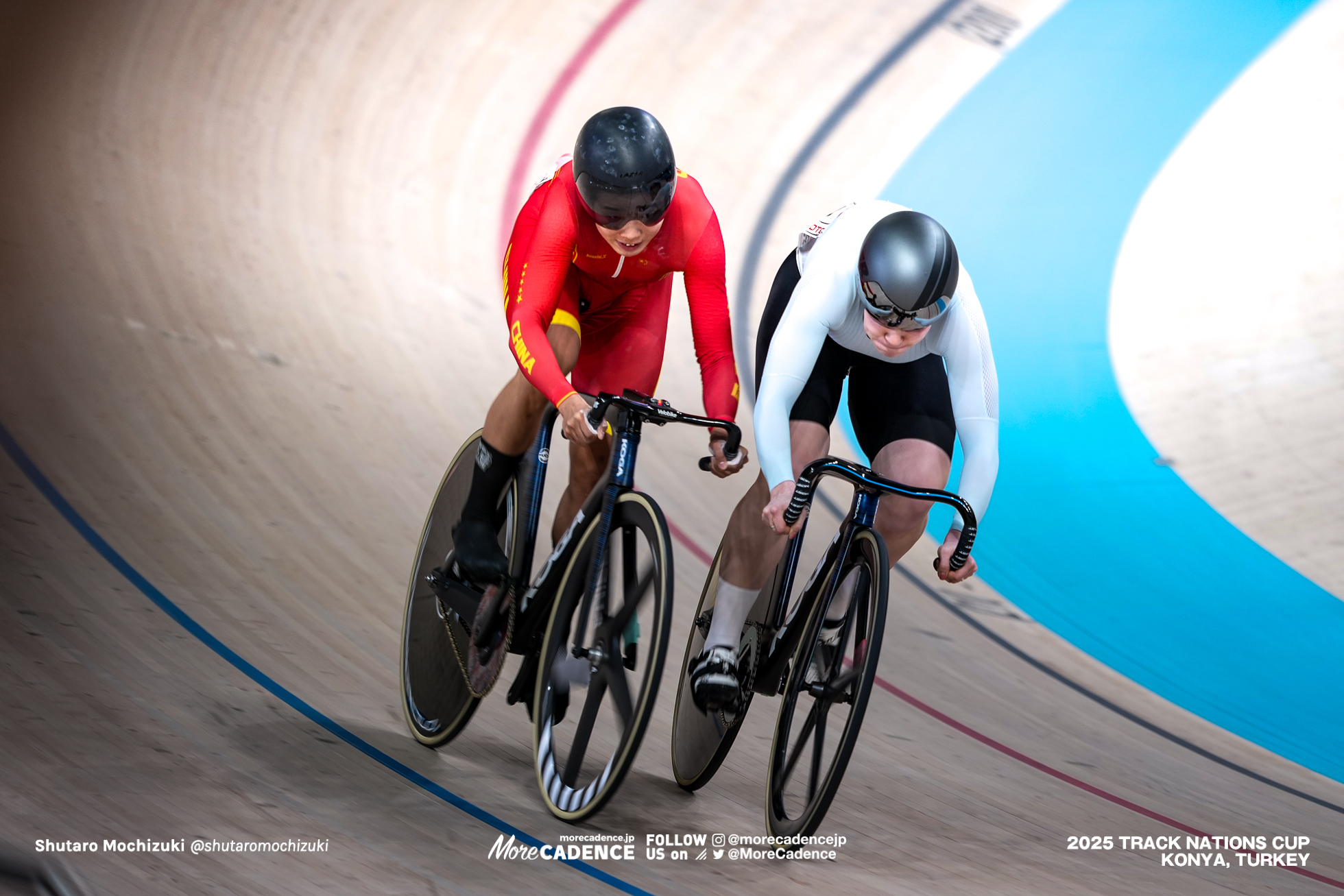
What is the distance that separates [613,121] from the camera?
2.16 m

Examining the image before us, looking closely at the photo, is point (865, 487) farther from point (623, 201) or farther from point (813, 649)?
Result: point (623, 201)

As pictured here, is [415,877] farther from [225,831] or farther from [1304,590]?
[1304,590]

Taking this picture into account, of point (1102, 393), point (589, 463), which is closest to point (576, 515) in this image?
point (589, 463)

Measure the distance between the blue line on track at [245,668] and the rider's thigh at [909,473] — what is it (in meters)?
0.85

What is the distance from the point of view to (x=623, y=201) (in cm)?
215

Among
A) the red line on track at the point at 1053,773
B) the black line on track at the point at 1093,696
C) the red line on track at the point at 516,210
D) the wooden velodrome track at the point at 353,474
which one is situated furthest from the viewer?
the black line on track at the point at 1093,696

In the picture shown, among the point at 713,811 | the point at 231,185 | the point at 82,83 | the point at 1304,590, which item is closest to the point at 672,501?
the point at 713,811

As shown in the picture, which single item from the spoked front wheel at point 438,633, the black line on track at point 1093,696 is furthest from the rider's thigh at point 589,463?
the black line on track at point 1093,696

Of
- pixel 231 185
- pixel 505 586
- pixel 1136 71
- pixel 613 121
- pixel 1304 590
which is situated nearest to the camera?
pixel 613 121

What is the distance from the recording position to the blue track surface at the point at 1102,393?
3902 millimetres

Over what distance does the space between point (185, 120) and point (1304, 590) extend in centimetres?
527

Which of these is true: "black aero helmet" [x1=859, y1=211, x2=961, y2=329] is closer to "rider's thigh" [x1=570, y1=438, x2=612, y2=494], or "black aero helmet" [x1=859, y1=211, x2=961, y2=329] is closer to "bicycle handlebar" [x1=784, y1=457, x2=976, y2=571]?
"bicycle handlebar" [x1=784, y1=457, x2=976, y2=571]

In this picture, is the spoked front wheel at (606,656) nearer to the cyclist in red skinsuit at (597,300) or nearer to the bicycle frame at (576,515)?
the bicycle frame at (576,515)

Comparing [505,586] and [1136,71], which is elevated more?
[1136,71]
